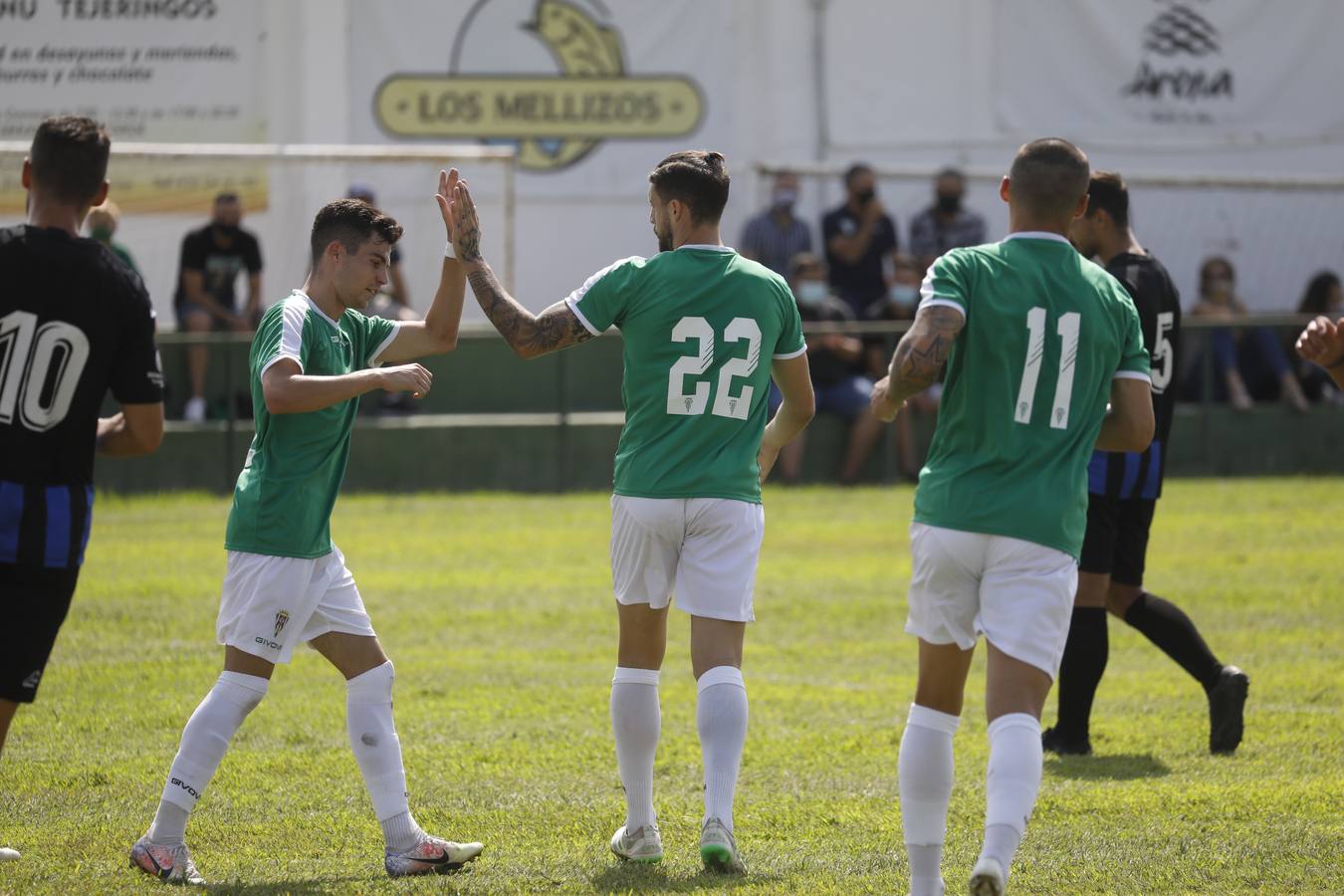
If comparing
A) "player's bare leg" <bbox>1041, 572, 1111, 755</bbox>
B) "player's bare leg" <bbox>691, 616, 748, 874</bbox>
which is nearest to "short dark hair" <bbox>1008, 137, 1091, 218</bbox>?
"player's bare leg" <bbox>691, 616, 748, 874</bbox>

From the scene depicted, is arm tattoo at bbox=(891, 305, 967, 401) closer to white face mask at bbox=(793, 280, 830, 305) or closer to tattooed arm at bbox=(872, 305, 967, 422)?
tattooed arm at bbox=(872, 305, 967, 422)

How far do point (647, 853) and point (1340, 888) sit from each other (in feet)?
6.72

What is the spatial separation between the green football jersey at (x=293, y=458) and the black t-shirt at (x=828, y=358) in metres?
11.4

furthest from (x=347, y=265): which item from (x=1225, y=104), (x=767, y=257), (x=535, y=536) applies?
(x=1225, y=104)

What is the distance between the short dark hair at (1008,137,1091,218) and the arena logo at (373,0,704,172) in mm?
17151

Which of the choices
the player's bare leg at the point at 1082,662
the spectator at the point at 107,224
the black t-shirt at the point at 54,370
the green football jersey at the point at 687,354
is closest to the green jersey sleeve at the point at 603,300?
the green football jersey at the point at 687,354

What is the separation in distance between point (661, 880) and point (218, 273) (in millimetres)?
12463

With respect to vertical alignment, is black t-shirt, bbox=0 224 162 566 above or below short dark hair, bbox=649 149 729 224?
below

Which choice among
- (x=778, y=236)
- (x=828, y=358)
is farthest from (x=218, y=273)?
(x=828, y=358)

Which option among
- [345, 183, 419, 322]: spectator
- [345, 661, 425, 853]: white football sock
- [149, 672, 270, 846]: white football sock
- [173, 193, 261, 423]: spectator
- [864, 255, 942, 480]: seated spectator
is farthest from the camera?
[864, 255, 942, 480]: seated spectator

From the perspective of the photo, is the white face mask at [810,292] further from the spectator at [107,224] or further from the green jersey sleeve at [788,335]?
the green jersey sleeve at [788,335]

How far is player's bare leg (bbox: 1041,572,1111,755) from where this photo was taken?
706 cm

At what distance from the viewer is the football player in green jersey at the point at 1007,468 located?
4.62 m

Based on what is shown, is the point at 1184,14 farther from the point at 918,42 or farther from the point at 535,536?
the point at 535,536
